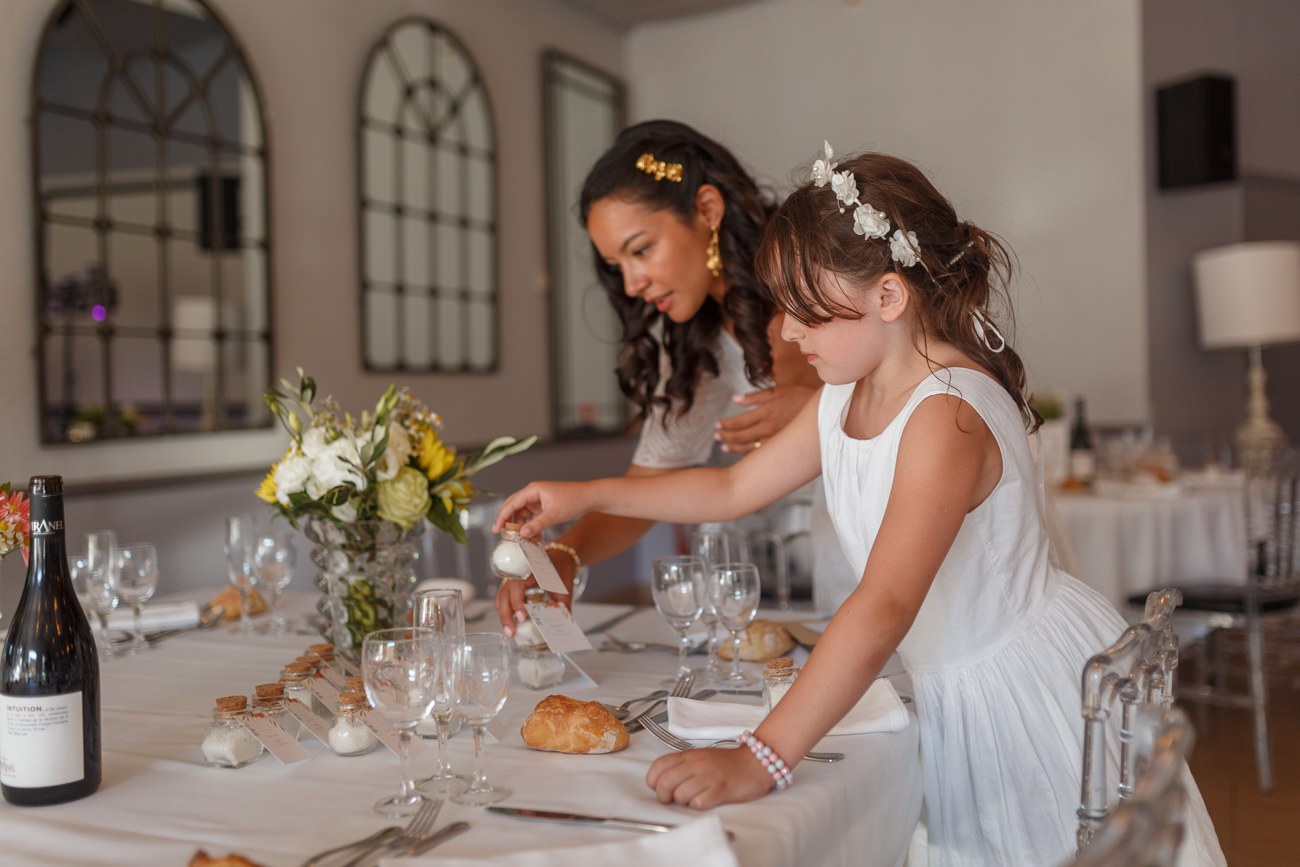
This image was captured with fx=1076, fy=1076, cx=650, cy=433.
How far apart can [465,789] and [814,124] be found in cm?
548

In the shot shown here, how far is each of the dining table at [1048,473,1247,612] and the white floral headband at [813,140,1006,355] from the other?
2479 millimetres

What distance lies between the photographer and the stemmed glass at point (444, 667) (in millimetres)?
1028

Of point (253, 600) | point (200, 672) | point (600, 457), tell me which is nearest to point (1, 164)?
point (253, 600)

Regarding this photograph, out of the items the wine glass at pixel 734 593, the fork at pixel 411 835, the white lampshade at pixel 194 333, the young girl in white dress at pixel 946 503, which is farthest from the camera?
the white lampshade at pixel 194 333

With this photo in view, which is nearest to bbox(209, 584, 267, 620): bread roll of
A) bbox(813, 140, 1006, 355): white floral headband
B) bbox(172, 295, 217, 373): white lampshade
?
bbox(813, 140, 1006, 355): white floral headband

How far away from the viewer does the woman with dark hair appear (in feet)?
6.72

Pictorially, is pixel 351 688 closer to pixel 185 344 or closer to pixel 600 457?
pixel 185 344

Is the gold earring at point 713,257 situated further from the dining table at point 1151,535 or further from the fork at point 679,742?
the dining table at point 1151,535

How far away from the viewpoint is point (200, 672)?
5.26 feet

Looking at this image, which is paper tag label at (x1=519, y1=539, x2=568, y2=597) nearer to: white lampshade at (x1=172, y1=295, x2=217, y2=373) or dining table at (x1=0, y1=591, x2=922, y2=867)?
dining table at (x1=0, y1=591, x2=922, y2=867)

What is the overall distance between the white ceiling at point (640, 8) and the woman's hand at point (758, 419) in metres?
4.37

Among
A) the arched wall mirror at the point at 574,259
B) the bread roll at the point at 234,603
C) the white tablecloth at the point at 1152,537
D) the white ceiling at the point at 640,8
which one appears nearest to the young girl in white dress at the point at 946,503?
the bread roll at the point at 234,603

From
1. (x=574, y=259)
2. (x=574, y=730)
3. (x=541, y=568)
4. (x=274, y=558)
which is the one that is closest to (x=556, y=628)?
(x=541, y=568)

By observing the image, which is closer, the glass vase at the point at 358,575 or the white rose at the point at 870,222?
the white rose at the point at 870,222
